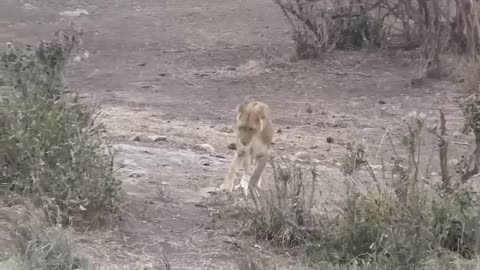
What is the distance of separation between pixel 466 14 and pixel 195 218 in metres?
6.89

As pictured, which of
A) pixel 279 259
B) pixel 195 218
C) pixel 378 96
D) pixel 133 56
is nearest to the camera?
pixel 279 259

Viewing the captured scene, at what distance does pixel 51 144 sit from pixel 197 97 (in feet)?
19.6

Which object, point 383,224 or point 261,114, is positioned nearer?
point 383,224

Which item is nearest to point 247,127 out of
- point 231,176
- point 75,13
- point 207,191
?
point 231,176

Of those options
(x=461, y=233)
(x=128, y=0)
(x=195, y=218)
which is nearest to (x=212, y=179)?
(x=195, y=218)

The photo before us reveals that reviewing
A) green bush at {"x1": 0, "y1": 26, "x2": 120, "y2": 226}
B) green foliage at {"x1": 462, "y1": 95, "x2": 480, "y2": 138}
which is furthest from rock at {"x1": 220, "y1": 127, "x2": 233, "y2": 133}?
green foliage at {"x1": 462, "y1": 95, "x2": 480, "y2": 138}

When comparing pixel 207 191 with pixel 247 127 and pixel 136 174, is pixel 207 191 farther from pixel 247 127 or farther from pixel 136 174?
pixel 247 127

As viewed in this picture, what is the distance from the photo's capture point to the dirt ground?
18.7 feet

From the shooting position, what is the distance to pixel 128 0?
60.8ft

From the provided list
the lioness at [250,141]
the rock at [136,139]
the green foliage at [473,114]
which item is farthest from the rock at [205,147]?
the green foliage at [473,114]

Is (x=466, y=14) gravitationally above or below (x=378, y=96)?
above

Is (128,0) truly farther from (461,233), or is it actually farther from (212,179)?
(461,233)

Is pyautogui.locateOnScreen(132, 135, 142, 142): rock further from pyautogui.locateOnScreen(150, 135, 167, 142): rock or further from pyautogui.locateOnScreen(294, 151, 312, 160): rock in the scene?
pyautogui.locateOnScreen(294, 151, 312, 160): rock

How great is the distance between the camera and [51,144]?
6004 mm
